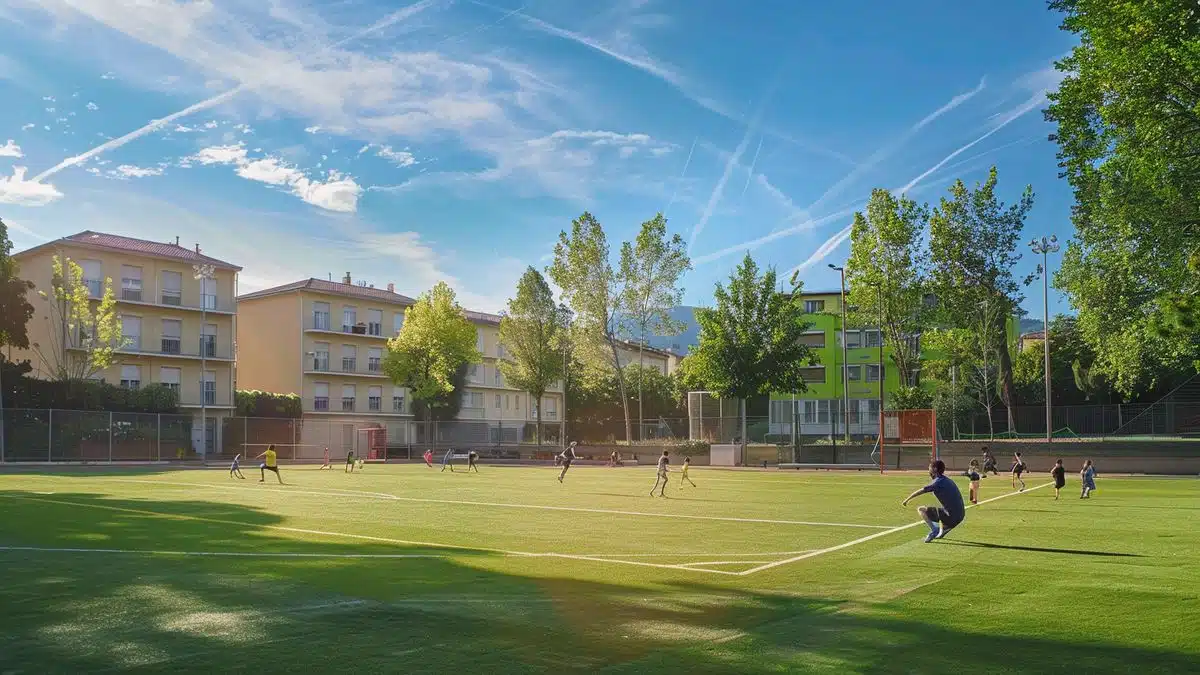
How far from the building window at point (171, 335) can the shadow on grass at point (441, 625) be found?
59.6 meters

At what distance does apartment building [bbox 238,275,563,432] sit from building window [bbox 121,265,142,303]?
43.8ft

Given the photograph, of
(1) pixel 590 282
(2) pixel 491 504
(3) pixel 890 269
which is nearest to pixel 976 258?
(3) pixel 890 269

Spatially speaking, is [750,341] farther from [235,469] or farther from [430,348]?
[235,469]

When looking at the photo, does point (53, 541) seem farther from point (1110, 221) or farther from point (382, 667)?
point (1110, 221)

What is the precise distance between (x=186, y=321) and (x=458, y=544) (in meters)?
61.1

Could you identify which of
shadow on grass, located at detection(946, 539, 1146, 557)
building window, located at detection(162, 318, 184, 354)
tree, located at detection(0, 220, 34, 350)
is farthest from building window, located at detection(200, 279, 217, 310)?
shadow on grass, located at detection(946, 539, 1146, 557)

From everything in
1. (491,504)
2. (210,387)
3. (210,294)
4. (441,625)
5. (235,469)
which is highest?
(210,294)

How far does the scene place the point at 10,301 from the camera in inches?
2073

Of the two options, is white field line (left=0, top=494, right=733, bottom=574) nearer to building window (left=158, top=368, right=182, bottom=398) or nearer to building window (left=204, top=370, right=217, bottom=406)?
building window (left=158, top=368, right=182, bottom=398)

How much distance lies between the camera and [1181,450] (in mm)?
42250

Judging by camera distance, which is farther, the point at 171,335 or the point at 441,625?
the point at 171,335

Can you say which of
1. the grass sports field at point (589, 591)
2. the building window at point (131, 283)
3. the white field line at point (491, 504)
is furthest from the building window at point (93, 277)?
the grass sports field at point (589, 591)

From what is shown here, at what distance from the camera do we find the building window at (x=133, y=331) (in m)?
65.1

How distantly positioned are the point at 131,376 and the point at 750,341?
44.6 meters
